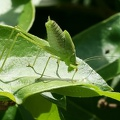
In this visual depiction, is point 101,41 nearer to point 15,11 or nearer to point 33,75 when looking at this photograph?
point 15,11

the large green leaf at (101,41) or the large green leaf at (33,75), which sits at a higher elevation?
the large green leaf at (101,41)

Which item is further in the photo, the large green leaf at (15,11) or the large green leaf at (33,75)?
the large green leaf at (15,11)

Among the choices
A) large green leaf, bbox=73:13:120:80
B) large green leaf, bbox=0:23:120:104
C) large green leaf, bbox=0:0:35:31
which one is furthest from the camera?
large green leaf, bbox=73:13:120:80

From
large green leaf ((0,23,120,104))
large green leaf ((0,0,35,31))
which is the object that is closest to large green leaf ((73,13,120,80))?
large green leaf ((0,0,35,31))

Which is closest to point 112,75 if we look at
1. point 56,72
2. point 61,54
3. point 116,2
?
point 61,54

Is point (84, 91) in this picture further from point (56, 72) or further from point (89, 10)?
point (89, 10)

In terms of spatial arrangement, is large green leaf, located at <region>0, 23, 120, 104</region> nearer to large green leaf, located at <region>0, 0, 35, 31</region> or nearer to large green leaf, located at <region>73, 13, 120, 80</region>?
large green leaf, located at <region>0, 0, 35, 31</region>

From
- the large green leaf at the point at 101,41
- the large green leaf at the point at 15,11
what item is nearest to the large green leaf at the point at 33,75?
the large green leaf at the point at 15,11

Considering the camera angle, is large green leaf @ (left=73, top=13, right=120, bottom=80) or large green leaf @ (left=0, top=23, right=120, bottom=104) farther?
large green leaf @ (left=73, top=13, right=120, bottom=80)

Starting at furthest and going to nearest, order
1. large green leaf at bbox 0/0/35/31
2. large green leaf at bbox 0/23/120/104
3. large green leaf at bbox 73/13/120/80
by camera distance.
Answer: large green leaf at bbox 73/13/120/80 → large green leaf at bbox 0/0/35/31 → large green leaf at bbox 0/23/120/104

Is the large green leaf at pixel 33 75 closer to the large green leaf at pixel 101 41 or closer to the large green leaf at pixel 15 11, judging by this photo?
the large green leaf at pixel 15 11
